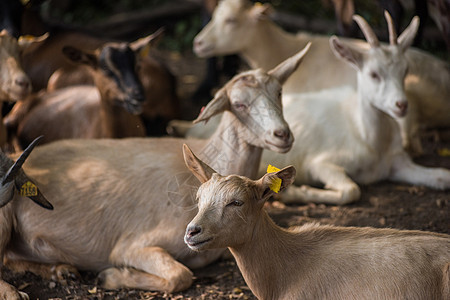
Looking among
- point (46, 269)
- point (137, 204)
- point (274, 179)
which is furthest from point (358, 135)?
point (46, 269)

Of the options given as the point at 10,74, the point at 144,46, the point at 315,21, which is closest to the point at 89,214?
the point at 10,74

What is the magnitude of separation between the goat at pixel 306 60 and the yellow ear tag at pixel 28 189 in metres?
3.58

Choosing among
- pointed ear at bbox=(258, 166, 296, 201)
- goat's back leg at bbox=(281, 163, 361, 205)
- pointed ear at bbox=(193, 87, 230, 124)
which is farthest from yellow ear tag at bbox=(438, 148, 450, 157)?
pointed ear at bbox=(258, 166, 296, 201)

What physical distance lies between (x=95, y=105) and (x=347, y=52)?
2701mm

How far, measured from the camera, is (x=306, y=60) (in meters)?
7.66

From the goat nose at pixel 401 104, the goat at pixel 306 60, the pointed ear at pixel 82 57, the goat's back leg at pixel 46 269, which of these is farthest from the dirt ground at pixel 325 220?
the pointed ear at pixel 82 57

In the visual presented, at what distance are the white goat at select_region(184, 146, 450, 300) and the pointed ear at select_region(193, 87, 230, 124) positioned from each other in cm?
68

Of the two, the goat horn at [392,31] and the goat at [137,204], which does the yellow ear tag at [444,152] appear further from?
the goat at [137,204]

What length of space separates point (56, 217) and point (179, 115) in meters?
3.53

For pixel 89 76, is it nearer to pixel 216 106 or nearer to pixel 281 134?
pixel 216 106

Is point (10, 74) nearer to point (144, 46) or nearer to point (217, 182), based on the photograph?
point (144, 46)

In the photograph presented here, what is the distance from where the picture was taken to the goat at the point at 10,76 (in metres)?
5.51

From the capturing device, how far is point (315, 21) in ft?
36.1

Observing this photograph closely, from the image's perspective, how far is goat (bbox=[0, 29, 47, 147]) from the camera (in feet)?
18.1
